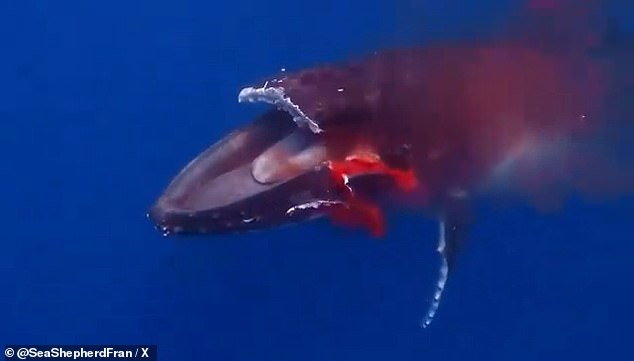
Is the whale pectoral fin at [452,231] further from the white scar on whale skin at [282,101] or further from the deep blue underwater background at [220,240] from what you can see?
the white scar on whale skin at [282,101]

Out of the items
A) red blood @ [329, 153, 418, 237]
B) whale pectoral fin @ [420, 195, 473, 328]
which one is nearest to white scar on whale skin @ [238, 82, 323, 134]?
red blood @ [329, 153, 418, 237]

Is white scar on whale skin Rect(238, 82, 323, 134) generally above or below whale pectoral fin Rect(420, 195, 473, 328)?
above

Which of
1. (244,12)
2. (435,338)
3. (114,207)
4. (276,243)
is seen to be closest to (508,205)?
(435,338)

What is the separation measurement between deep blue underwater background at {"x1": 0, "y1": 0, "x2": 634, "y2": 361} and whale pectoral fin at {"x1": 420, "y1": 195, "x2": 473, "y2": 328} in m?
0.03

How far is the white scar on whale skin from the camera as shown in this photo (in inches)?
42.0

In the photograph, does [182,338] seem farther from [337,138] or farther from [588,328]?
[588,328]

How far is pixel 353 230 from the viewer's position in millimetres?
1252

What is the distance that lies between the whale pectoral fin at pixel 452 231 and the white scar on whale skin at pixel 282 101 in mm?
297

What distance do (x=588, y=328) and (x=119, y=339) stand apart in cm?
80

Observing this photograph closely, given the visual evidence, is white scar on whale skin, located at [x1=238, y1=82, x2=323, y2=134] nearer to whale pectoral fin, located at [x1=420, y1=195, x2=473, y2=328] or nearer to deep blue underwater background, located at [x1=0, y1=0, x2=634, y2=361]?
deep blue underwater background, located at [x1=0, y1=0, x2=634, y2=361]

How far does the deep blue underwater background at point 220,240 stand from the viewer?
131 centimetres

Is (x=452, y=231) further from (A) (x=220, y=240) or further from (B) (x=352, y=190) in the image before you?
(A) (x=220, y=240)

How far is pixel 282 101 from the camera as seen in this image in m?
1.07

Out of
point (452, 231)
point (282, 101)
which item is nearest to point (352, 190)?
point (282, 101)
